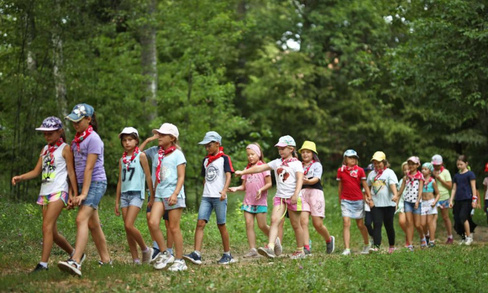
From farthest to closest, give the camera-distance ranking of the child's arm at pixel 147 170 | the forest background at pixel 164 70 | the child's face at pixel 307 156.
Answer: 1. the forest background at pixel 164 70
2. the child's face at pixel 307 156
3. the child's arm at pixel 147 170

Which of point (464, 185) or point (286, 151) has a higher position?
point (286, 151)

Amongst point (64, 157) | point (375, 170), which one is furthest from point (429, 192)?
point (64, 157)

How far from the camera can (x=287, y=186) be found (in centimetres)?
1166

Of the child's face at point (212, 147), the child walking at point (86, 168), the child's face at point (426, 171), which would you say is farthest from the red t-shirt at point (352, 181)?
the child walking at point (86, 168)

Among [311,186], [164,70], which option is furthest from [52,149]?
[164,70]

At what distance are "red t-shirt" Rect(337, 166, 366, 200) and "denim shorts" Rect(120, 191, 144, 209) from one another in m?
4.95

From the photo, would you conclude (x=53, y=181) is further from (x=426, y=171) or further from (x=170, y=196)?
(x=426, y=171)

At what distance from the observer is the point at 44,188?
904 cm

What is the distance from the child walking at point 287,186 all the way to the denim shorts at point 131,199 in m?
1.88

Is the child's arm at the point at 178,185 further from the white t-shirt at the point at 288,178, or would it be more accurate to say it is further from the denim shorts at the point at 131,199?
the white t-shirt at the point at 288,178

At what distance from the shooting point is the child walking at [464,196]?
1681 centimetres

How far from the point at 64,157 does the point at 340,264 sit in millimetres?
4460

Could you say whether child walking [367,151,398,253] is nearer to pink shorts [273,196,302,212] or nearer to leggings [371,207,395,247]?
leggings [371,207,395,247]

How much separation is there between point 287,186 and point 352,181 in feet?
7.87
